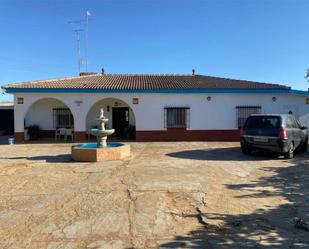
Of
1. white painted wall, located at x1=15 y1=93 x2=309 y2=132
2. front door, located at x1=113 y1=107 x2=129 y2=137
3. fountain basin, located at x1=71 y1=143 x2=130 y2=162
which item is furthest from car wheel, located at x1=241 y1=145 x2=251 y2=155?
front door, located at x1=113 y1=107 x2=129 y2=137

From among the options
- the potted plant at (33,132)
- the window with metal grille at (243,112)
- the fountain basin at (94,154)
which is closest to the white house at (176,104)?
the window with metal grille at (243,112)

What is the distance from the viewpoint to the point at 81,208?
5434 mm

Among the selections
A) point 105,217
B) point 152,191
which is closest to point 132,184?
point 152,191

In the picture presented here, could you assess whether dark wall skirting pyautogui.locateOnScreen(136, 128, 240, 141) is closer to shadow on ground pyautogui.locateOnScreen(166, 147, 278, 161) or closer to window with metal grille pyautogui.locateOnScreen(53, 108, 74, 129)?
shadow on ground pyautogui.locateOnScreen(166, 147, 278, 161)

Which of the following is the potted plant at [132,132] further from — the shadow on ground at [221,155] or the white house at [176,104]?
the shadow on ground at [221,155]

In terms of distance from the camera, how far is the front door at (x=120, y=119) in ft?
66.3

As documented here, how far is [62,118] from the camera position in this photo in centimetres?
1988

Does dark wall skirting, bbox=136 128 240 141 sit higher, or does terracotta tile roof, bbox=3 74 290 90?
terracotta tile roof, bbox=3 74 290 90

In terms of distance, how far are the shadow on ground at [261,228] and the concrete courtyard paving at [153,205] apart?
1cm

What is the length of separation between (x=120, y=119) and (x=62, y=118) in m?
3.69

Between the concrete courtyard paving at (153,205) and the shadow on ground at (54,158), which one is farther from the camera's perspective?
the shadow on ground at (54,158)

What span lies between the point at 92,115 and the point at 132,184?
13.4 m

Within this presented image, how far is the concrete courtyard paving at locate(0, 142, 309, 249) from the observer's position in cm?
→ 418

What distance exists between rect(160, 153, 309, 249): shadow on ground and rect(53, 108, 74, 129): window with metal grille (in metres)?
15.4
